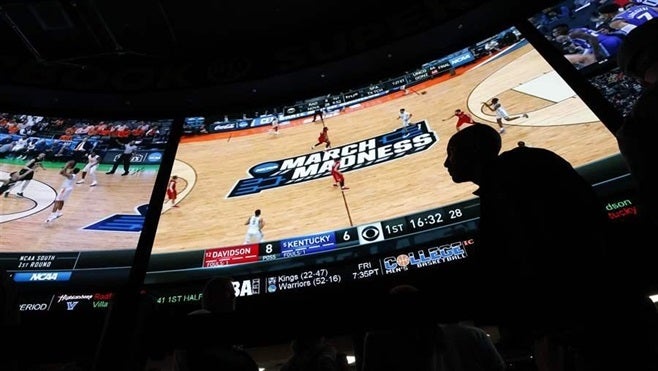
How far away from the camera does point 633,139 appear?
95 cm

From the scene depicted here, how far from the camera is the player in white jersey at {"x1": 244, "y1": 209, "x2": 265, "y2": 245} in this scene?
15.1 feet

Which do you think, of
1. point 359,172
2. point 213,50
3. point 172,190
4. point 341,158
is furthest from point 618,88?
point 213,50

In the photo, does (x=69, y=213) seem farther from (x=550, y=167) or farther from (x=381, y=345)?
(x=550, y=167)

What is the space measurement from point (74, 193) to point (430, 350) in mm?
5176

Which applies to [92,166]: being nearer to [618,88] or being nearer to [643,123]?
[643,123]

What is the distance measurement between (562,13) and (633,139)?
5.10 meters

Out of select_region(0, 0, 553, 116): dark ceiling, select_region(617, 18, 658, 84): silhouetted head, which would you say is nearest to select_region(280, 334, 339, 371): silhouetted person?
select_region(617, 18, 658, 84): silhouetted head

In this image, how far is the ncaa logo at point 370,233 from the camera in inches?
167

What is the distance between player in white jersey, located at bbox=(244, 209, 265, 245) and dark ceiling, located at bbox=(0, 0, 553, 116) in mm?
2215

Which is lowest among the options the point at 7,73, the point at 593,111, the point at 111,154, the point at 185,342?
the point at 185,342

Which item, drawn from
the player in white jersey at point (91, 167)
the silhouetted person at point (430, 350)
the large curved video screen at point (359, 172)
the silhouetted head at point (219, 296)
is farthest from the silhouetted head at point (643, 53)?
the player in white jersey at point (91, 167)

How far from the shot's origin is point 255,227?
474 cm

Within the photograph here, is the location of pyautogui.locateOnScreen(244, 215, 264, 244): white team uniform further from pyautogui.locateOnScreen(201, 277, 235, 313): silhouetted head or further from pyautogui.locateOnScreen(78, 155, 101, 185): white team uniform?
pyautogui.locateOnScreen(201, 277, 235, 313): silhouetted head

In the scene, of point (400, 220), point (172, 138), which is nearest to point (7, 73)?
point (172, 138)
